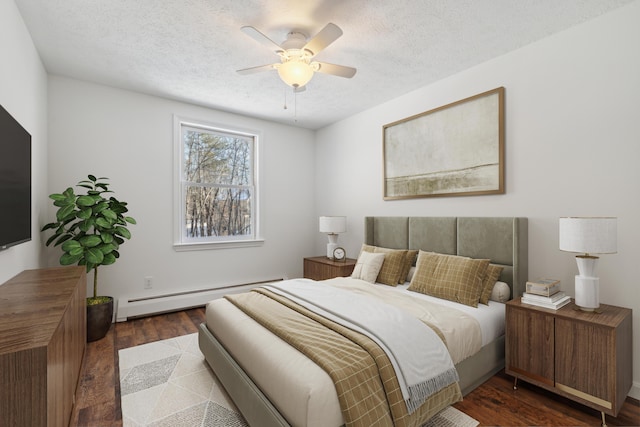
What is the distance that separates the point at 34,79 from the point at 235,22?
195 centimetres

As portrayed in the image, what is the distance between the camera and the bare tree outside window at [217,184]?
13.7 ft

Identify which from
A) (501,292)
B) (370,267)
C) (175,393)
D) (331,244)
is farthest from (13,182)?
(501,292)

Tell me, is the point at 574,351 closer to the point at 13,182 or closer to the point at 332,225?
the point at 332,225

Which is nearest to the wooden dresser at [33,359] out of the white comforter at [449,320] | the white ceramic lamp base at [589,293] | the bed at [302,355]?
the bed at [302,355]

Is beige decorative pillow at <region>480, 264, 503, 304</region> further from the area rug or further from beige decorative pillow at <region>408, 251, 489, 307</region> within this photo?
the area rug

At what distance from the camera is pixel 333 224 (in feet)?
13.9

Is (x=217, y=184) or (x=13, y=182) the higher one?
(x=217, y=184)

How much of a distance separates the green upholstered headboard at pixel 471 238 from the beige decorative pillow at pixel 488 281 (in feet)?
0.37

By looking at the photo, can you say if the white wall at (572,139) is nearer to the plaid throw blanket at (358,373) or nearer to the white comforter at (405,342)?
the white comforter at (405,342)

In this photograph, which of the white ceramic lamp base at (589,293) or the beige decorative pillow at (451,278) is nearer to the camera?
the white ceramic lamp base at (589,293)

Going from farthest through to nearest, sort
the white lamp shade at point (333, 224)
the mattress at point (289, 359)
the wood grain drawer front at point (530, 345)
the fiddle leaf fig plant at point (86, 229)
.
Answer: the white lamp shade at point (333, 224) < the fiddle leaf fig plant at point (86, 229) < the wood grain drawer front at point (530, 345) < the mattress at point (289, 359)

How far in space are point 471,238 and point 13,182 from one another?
3.49 meters

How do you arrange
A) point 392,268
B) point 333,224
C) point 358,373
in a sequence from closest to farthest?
point 358,373, point 392,268, point 333,224

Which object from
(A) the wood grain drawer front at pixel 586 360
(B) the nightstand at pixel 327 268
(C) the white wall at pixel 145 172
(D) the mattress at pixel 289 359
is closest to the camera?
(D) the mattress at pixel 289 359
